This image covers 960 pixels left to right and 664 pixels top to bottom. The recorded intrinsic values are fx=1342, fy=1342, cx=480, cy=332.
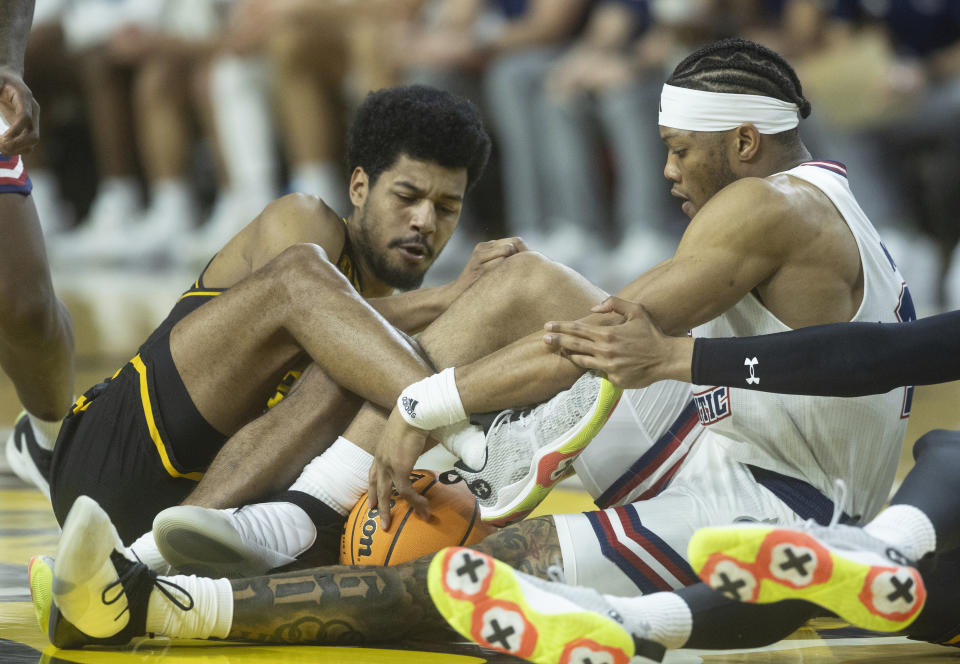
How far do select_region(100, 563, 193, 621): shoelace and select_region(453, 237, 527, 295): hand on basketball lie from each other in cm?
121

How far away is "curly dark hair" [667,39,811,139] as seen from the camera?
2912 millimetres

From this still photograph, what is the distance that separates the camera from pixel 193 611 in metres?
2.66

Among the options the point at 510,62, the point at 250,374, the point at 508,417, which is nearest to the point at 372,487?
the point at 508,417

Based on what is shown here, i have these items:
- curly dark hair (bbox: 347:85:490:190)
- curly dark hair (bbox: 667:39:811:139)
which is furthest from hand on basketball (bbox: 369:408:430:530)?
curly dark hair (bbox: 347:85:490:190)

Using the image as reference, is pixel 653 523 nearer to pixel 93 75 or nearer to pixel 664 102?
pixel 664 102

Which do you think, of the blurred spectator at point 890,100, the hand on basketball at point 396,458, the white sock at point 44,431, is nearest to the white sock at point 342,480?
the hand on basketball at point 396,458

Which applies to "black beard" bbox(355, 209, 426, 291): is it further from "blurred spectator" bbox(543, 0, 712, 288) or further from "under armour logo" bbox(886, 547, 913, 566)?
"blurred spectator" bbox(543, 0, 712, 288)

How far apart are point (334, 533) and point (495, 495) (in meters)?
0.44

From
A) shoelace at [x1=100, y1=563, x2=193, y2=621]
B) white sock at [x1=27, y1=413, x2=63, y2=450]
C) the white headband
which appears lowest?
white sock at [x1=27, y1=413, x2=63, y2=450]

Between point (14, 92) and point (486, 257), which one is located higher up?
point (14, 92)

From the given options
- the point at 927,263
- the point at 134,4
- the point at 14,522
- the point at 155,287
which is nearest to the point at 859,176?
the point at 927,263

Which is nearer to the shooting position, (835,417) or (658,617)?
(658,617)

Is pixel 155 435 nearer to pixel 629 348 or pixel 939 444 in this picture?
pixel 629 348

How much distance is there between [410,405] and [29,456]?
5.77 feet
